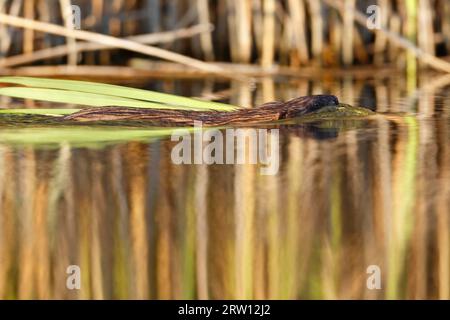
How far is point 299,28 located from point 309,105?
297cm

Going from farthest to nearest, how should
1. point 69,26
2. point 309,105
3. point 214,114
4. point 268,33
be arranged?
1. point 268,33
2. point 69,26
3. point 309,105
4. point 214,114

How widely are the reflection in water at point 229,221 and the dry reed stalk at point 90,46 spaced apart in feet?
11.3

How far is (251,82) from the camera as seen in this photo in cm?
900

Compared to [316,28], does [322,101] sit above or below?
below

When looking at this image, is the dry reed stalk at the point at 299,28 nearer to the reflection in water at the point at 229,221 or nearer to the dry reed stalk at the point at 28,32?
the dry reed stalk at the point at 28,32

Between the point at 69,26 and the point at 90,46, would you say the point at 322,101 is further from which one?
the point at 90,46

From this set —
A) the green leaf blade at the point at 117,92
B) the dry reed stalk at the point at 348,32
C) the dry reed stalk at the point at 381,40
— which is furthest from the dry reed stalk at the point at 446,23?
the green leaf blade at the point at 117,92

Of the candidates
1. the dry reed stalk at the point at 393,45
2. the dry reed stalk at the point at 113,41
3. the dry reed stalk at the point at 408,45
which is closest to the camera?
the dry reed stalk at the point at 113,41

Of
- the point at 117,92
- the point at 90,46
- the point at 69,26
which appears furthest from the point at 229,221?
the point at 90,46

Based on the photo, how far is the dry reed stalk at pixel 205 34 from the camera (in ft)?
30.7

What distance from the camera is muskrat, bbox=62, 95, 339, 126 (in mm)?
6180

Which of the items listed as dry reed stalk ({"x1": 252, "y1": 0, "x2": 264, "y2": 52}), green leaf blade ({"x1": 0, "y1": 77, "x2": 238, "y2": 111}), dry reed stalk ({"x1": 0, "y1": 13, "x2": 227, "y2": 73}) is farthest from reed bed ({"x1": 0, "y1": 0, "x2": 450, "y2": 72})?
green leaf blade ({"x1": 0, "y1": 77, "x2": 238, "y2": 111})

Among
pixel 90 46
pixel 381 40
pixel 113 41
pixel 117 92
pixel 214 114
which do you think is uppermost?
pixel 381 40

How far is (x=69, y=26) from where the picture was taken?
8.52m
